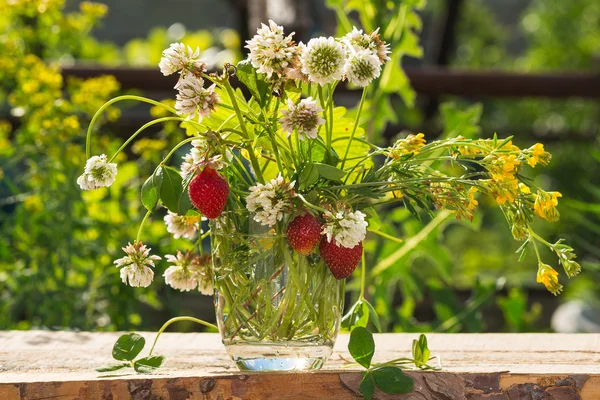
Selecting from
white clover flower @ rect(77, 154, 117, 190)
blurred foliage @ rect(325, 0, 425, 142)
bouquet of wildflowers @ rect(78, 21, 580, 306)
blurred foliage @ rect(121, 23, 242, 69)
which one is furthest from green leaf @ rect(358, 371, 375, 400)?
blurred foliage @ rect(121, 23, 242, 69)

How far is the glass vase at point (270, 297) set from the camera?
0.87 metres

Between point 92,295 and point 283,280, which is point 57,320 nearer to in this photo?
point 92,295

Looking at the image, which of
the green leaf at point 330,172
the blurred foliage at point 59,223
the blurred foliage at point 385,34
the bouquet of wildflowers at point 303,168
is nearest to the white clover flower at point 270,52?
the bouquet of wildflowers at point 303,168

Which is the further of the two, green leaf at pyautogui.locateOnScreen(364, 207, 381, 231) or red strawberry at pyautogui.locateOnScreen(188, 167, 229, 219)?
green leaf at pyautogui.locateOnScreen(364, 207, 381, 231)

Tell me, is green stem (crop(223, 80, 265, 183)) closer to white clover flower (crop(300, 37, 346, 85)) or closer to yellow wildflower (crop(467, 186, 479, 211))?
white clover flower (crop(300, 37, 346, 85))

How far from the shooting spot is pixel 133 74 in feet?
8.66

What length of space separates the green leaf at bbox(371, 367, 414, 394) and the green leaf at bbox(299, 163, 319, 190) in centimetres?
20

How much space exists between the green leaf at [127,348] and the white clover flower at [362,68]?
38 cm

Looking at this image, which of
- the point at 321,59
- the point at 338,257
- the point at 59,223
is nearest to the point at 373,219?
the point at 338,257

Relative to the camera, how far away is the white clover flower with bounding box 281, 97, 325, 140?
2.62 feet

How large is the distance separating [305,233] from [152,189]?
16 centimetres

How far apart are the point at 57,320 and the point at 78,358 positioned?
91 centimetres

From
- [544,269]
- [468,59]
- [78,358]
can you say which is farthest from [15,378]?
[468,59]

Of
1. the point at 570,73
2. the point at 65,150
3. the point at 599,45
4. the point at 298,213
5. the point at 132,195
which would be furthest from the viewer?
the point at 599,45
